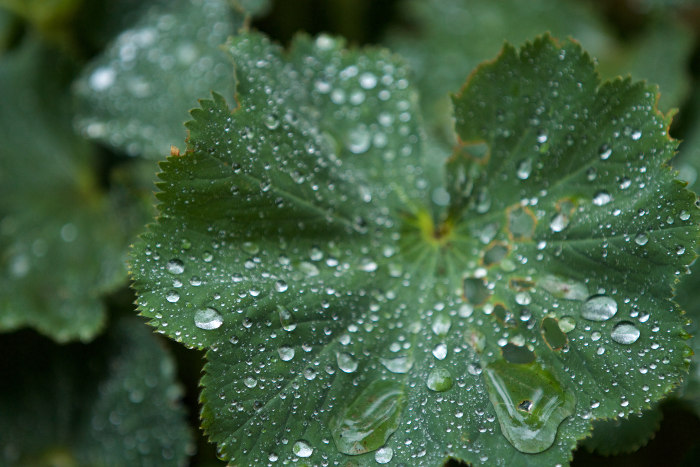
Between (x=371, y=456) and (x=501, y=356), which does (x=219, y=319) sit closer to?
(x=371, y=456)

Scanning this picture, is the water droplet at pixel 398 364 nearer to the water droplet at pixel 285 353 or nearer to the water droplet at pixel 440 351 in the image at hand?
the water droplet at pixel 440 351

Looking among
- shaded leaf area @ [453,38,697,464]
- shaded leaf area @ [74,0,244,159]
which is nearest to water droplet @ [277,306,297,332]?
shaded leaf area @ [453,38,697,464]

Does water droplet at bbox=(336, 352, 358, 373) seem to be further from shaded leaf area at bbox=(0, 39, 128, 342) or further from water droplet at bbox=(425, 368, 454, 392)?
shaded leaf area at bbox=(0, 39, 128, 342)

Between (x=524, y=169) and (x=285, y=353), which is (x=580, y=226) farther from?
(x=285, y=353)

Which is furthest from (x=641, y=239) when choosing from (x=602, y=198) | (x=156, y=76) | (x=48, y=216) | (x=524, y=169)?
(x=48, y=216)

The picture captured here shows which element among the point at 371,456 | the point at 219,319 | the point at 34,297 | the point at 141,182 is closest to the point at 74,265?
the point at 34,297

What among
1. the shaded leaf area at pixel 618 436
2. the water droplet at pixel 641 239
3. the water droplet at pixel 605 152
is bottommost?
the shaded leaf area at pixel 618 436

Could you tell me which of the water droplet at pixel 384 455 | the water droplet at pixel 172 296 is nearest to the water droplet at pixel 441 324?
the water droplet at pixel 384 455
